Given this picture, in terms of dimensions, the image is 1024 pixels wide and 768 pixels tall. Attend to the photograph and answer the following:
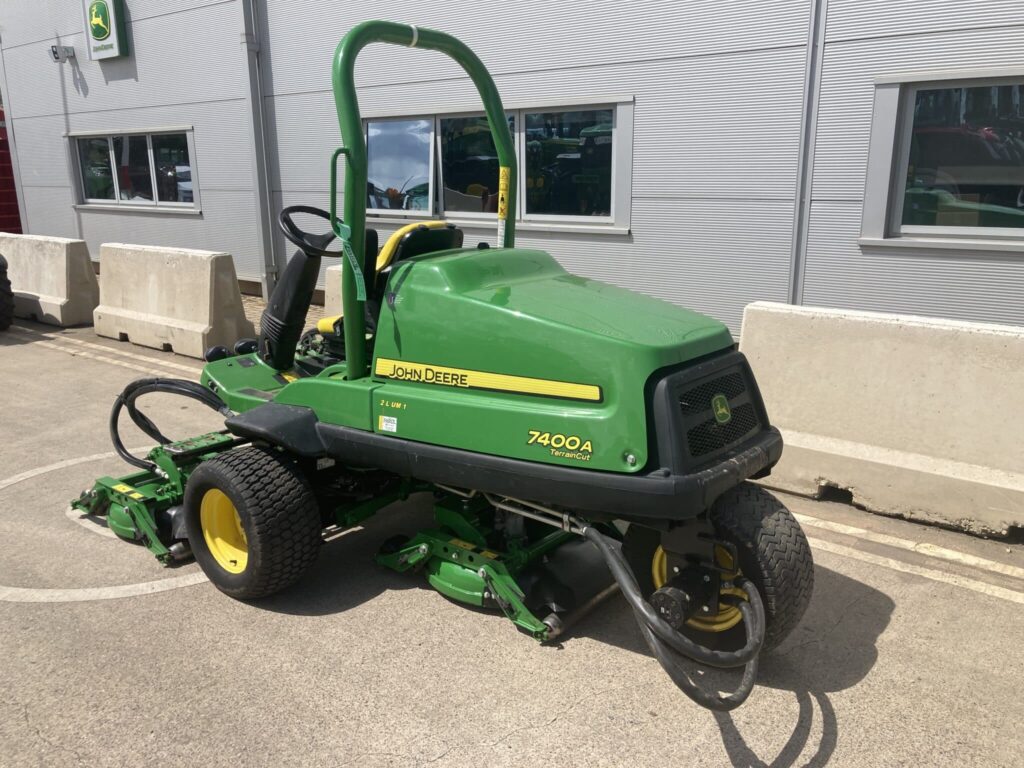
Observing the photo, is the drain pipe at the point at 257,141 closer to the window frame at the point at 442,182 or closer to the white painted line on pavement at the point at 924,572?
the window frame at the point at 442,182

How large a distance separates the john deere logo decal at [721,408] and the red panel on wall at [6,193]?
16.5 m

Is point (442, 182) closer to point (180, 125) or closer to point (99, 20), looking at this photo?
point (180, 125)

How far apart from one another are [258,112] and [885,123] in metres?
7.48

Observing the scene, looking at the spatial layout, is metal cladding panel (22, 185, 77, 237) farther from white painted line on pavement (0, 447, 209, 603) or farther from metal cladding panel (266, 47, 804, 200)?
white painted line on pavement (0, 447, 209, 603)

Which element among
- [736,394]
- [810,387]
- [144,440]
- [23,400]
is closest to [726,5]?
[810,387]

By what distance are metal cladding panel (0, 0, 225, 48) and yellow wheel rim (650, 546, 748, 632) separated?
11385 millimetres

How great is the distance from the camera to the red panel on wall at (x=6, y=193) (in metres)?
15.8

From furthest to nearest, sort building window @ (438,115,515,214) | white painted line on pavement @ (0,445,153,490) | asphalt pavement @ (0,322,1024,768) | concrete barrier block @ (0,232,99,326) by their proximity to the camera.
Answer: concrete barrier block @ (0,232,99,326) → building window @ (438,115,515,214) → white painted line on pavement @ (0,445,153,490) → asphalt pavement @ (0,322,1024,768)

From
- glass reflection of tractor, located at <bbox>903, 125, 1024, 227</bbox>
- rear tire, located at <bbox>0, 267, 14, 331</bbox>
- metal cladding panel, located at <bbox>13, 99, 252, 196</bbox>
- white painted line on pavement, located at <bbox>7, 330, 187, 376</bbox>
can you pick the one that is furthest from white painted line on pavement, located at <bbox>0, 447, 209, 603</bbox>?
metal cladding panel, located at <bbox>13, 99, 252, 196</bbox>

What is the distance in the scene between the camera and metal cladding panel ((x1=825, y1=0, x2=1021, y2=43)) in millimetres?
5695

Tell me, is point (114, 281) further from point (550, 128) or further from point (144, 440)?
point (550, 128)

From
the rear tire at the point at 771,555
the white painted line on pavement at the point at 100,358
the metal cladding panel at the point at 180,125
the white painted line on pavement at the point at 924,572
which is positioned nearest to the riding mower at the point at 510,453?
the rear tire at the point at 771,555

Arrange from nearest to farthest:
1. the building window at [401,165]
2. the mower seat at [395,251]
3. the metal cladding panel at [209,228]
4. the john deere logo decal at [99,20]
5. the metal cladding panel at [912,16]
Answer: the mower seat at [395,251]
the metal cladding panel at [912,16]
the building window at [401,165]
the metal cladding panel at [209,228]
the john deere logo decal at [99,20]

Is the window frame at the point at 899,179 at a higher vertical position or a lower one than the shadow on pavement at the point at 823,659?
higher
